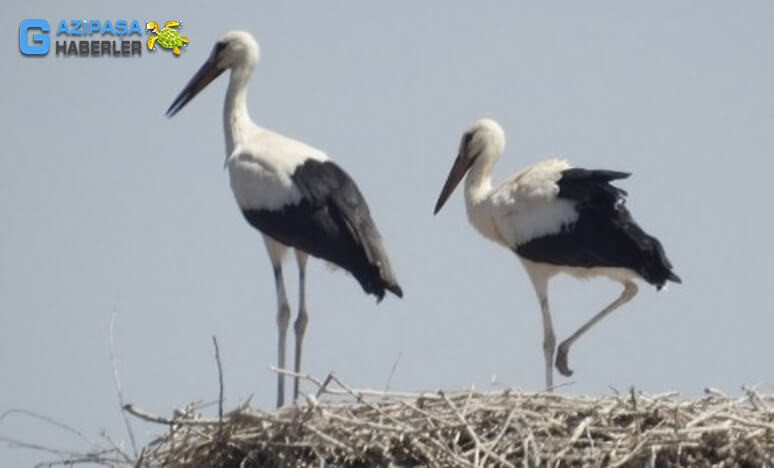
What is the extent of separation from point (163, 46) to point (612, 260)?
11.9 feet

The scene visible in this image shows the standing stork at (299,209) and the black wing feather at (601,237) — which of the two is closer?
the standing stork at (299,209)

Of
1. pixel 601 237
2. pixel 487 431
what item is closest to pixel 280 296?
pixel 601 237

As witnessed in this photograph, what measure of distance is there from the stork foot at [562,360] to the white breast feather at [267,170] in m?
1.83

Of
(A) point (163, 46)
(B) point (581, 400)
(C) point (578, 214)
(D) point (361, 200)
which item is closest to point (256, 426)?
(B) point (581, 400)

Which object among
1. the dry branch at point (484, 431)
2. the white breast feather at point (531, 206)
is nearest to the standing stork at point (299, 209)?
the white breast feather at point (531, 206)

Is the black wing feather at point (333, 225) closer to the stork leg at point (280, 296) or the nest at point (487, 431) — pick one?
the stork leg at point (280, 296)

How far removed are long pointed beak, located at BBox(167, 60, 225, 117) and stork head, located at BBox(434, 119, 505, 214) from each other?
5.17ft

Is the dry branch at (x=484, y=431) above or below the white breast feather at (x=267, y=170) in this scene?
below

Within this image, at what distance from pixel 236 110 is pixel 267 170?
94cm

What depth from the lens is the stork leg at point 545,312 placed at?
50.2 feet

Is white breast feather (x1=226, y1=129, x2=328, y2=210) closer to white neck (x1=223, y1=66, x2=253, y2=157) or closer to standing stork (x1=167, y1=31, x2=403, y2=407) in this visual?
standing stork (x1=167, y1=31, x2=403, y2=407)

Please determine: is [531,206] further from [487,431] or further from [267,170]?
[487,431]

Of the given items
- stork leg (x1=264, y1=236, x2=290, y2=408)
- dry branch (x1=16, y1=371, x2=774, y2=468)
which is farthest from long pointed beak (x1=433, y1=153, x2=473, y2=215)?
dry branch (x1=16, y1=371, x2=774, y2=468)

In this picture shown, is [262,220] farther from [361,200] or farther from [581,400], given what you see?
[581,400]
